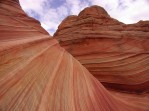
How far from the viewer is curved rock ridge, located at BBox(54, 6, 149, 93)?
28.3 ft

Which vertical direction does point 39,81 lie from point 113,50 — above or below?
above

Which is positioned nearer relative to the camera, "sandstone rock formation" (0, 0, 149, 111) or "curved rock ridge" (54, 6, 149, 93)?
"sandstone rock formation" (0, 0, 149, 111)

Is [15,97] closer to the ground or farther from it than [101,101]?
farther from it

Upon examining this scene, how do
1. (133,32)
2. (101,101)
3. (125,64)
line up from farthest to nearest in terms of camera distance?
(133,32), (125,64), (101,101)

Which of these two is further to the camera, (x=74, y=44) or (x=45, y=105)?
(x=74, y=44)

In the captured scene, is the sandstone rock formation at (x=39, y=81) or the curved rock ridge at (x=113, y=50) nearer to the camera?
the sandstone rock formation at (x=39, y=81)

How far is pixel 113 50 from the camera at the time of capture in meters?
9.46

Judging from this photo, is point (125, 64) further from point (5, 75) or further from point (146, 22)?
point (5, 75)

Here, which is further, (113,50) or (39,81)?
(113,50)

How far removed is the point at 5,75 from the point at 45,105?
0.71m

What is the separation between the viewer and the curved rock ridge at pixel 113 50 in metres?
8.64

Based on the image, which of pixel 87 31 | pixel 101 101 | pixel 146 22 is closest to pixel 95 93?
pixel 101 101

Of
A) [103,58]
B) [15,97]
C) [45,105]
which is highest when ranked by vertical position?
[15,97]

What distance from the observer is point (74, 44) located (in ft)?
32.7
